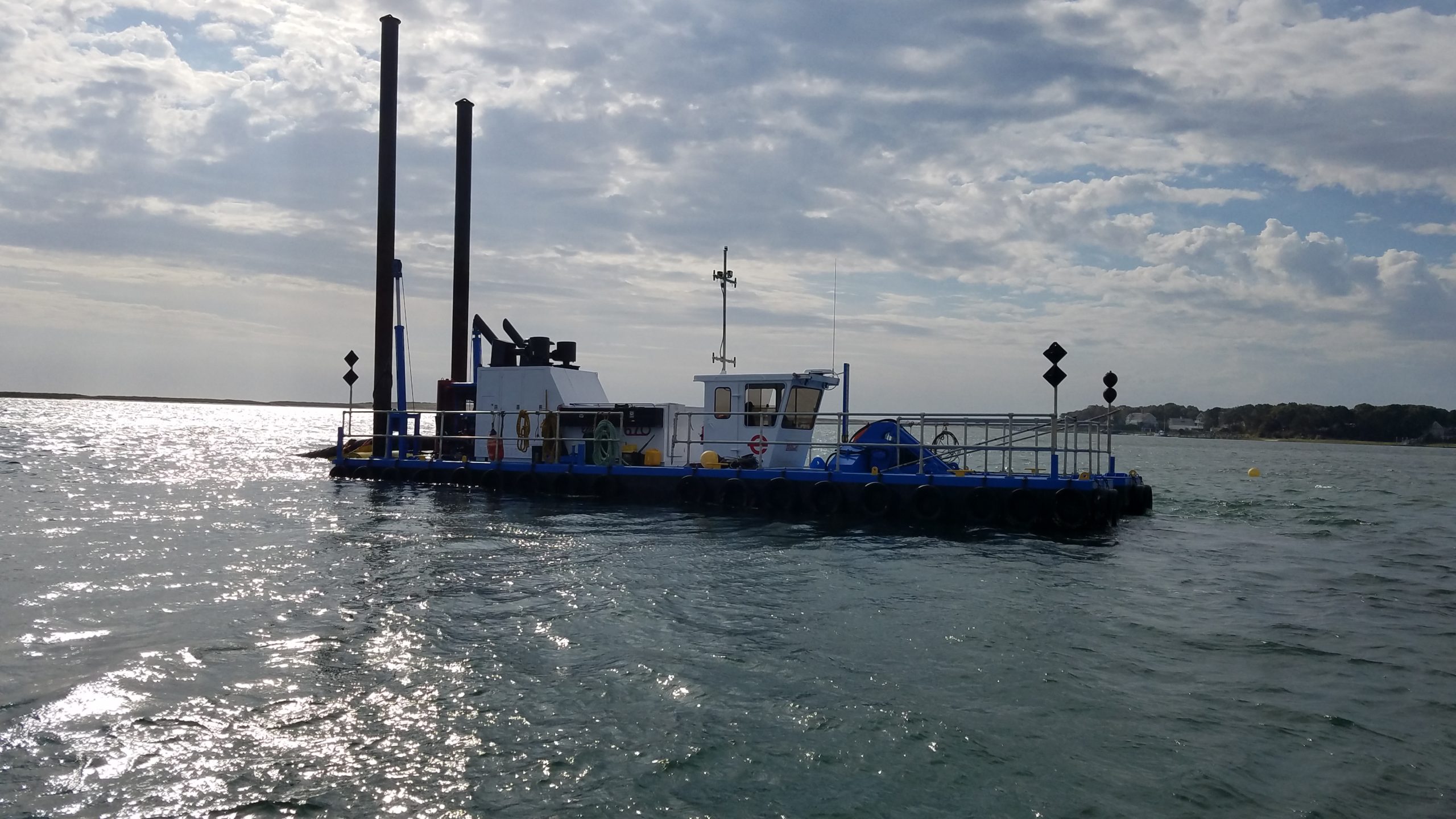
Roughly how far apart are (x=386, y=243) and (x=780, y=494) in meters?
18.0

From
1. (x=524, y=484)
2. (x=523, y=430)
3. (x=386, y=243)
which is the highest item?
(x=386, y=243)

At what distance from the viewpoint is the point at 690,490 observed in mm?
19875

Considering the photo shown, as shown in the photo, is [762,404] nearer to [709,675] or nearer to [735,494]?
[735,494]

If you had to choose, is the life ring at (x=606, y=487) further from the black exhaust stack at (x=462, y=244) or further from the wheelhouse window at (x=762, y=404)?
the black exhaust stack at (x=462, y=244)

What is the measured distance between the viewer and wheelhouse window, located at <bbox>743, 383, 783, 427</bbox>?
1988cm

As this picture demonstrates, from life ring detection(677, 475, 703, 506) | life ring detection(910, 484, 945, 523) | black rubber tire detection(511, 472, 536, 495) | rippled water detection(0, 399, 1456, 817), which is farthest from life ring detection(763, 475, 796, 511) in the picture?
black rubber tire detection(511, 472, 536, 495)

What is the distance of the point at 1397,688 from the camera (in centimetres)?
823

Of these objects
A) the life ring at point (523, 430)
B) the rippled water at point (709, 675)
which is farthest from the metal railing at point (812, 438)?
the rippled water at point (709, 675)

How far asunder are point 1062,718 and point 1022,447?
10.5 m

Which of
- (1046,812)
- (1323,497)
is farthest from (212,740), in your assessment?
(1323,497)

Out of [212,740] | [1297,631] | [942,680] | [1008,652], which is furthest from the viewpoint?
[1297,631]

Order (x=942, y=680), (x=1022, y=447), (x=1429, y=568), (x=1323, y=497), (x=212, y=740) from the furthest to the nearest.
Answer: (x=1323, y=497), (x=1022, y=447), (x=1429, y=568), (x=942, y=680), (x=212, y=740)

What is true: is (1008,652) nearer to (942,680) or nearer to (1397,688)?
(942,680)

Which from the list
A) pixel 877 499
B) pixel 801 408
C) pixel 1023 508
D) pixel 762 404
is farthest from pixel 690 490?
pixel 1023 508
